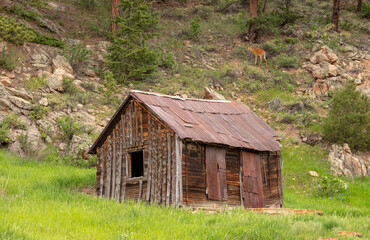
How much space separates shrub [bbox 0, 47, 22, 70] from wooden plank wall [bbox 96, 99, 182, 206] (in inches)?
421

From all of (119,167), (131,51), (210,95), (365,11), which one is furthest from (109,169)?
(365,11)

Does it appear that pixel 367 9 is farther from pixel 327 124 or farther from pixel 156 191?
pixel 156 191

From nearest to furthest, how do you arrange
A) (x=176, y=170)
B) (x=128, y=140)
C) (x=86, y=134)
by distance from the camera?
(x=176, y=170) → (x=128, y=140) → (x=86, y=134)

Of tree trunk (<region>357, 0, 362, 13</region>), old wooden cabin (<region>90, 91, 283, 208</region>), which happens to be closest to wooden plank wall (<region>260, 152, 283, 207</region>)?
old wooden cabin (<region>90, 91, 283, 208</region>)

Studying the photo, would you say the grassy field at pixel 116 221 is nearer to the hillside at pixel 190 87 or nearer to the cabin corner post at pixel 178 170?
the hillside at pixel 190 87

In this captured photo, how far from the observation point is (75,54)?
96.8 feet

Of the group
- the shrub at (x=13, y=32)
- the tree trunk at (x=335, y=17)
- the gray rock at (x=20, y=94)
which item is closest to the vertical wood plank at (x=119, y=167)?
the gray rock at (x=20, y=94)

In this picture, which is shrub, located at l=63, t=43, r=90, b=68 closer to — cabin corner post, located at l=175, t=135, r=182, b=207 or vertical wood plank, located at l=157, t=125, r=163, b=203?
vertical wood plank, located at l=157, t=125, r=163, b=203

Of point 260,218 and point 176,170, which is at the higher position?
point 176,170

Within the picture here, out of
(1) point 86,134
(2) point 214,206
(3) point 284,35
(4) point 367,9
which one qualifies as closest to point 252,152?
(2) point 214,206

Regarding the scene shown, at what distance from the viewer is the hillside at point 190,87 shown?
45.2 ft

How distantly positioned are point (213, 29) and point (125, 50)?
1327cm

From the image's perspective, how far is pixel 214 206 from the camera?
16.0 m

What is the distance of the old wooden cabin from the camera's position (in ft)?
51.5
